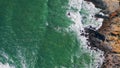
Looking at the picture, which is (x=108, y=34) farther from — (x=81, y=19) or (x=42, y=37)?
(x=42, y=37)

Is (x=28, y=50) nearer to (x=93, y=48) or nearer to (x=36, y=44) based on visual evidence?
(x=36, y=44)

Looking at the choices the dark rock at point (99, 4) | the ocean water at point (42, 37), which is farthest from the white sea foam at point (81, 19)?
the dark rock at point (99, 4)

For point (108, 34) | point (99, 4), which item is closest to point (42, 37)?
point (108, 34)

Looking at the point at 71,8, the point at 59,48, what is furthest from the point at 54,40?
the point at 71,8

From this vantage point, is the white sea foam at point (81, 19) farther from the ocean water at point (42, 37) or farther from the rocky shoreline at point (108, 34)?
the rocky shoreline at point (108, 34)

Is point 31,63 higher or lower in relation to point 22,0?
lower

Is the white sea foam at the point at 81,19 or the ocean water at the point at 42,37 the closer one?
→ the ocean water at the point at 42,37

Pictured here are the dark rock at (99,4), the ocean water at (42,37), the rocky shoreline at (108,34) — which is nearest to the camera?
the ocean water at (42,37)
